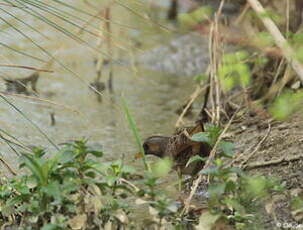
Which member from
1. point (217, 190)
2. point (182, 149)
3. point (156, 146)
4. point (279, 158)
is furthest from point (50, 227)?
point (279, 158)

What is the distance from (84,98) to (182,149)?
2047mm

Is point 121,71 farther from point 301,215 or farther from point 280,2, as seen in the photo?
point 301,215

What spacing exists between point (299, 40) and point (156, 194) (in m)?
1.07

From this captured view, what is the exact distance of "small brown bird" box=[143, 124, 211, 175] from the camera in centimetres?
306

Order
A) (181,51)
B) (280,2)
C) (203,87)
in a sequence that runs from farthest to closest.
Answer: (181,51) < (280,2) < (203,87)

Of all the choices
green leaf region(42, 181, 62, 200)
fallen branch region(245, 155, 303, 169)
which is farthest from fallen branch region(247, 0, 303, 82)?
green leaf region(42, 181, 62, 200)

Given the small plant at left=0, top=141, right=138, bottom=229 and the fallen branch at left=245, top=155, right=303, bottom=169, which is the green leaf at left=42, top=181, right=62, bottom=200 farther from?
the fallen branch at left=245, top=155, right=303, bottom=169

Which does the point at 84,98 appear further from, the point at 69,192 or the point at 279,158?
the point at 69,192

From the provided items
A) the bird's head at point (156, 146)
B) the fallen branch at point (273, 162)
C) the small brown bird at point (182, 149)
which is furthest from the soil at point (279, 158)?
the bird's head at point (156, 146)

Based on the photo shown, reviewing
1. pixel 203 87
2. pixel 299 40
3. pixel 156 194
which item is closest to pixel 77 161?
pixel 156 194

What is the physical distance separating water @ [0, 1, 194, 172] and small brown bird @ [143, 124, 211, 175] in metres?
0.30

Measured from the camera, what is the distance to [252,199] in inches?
111

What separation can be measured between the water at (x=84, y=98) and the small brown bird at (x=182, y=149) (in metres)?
0.30

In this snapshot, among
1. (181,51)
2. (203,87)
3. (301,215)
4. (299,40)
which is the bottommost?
(181,51)
